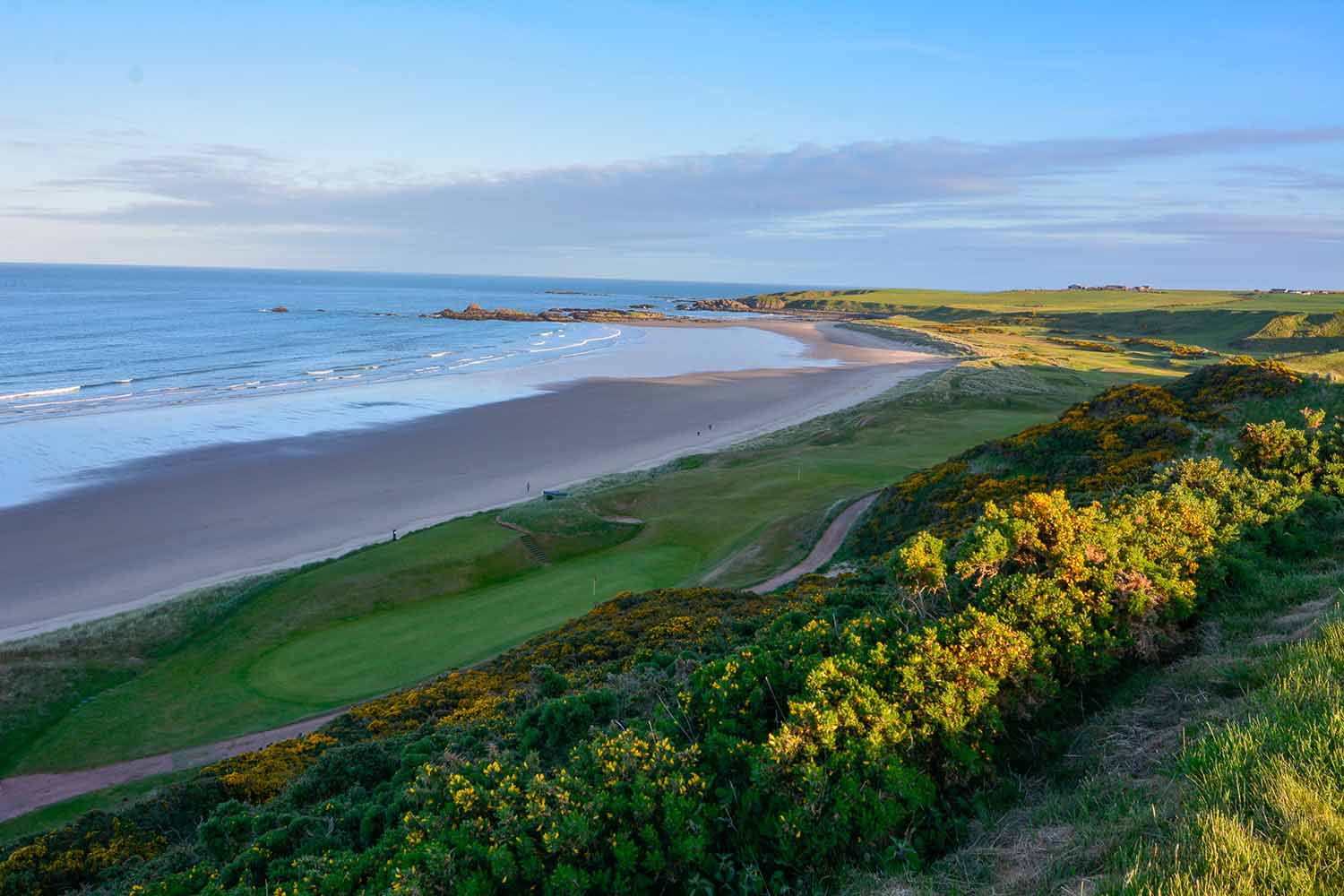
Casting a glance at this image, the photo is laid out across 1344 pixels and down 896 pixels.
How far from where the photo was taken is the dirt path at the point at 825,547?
1927 centimetres

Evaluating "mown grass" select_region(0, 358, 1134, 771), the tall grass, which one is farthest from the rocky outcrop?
the tall grass

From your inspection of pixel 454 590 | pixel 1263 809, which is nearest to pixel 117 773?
pixel 454 590

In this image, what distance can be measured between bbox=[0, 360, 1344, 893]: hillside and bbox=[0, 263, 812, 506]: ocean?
3106cm

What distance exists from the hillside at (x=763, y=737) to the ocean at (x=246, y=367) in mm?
31062

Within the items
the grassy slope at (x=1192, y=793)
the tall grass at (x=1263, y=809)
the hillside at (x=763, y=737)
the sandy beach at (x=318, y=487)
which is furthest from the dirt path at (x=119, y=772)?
the tall grass at (x=1263, y=809)

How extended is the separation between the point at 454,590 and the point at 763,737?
58.1ft

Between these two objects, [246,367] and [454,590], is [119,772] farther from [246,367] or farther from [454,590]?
[246,367]

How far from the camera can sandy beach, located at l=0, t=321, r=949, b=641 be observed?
25.4 metres

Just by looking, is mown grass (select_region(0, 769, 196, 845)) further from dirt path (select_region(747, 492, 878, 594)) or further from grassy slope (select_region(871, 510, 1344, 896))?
grassy slope (select_region(871, 510, 1344, 896))

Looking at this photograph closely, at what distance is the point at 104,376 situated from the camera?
192 ft

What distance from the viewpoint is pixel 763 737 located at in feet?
20.7

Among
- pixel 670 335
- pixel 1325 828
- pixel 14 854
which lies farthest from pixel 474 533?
pixel 670 335

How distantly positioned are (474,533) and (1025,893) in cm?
2291

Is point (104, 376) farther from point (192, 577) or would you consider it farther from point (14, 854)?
point (14, 854)
